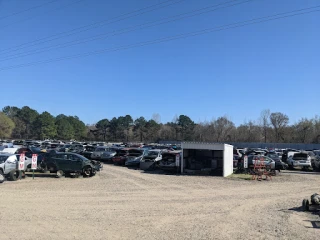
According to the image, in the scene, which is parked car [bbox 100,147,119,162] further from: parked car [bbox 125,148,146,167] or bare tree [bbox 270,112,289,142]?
bare tree [bbox 270,112,289,142]

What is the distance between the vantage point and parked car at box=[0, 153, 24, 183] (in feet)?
66.2

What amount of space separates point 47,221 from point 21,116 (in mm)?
136329

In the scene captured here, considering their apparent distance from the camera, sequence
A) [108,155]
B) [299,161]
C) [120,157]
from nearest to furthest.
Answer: [299,161] → [120,157] → [108,155]

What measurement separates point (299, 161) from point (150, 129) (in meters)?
102

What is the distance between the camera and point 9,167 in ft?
67.5

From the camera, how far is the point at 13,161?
21109 mm

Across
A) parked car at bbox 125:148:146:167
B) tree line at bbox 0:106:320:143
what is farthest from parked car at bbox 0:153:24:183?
tree line at bbox 0:106:320:143

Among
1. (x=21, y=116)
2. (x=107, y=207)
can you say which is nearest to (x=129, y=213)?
(x=107, y=207)

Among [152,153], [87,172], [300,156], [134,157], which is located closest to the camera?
[87,172]

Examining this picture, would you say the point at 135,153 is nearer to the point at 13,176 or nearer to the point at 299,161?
the point at 13,176

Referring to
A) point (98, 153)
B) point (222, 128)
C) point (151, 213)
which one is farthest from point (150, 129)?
point (151, 213)

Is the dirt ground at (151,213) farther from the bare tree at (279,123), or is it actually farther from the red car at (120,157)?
the bare tree at (279,123)

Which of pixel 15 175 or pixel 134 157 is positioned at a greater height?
pixel 134 157

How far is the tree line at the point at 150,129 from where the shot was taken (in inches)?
4245
